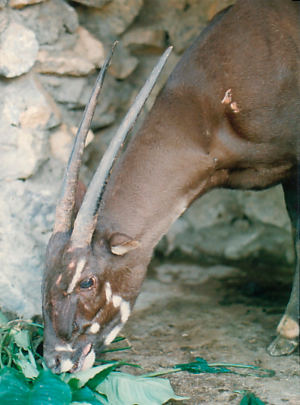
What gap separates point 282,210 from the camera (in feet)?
16.8

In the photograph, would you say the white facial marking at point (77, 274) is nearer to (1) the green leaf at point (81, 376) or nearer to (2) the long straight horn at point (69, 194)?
(2) the long straight horn at point (69, 194)

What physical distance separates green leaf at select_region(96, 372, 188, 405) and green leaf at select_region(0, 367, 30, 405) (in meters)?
0.43

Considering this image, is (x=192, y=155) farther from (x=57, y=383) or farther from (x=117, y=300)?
(x=57, y=383)

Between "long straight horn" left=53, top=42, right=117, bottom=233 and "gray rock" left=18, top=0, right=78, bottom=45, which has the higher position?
"gray rock" left=18, top=0, right=78, bottom=45

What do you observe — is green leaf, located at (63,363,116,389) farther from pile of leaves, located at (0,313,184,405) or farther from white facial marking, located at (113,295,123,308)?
white facial marking, located at (113,295,123,308)

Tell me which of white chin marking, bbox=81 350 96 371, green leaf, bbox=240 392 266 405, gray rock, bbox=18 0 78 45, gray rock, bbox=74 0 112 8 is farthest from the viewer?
gray rock, bbox=74 0 112 8

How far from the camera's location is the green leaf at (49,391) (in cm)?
279

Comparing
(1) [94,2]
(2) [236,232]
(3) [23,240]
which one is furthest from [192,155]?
(2) [236,232]

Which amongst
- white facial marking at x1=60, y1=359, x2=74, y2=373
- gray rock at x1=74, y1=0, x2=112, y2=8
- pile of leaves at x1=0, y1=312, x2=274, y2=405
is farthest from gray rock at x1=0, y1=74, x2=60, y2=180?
white facial marking at x1=60, y1=359, x2=74, y2=373

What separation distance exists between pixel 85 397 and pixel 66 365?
0.22 metres

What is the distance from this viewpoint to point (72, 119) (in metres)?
4.44

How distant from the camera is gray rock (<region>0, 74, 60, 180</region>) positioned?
3.93m

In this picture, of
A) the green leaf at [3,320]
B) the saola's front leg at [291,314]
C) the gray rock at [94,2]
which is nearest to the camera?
the green leaf at [3,320]

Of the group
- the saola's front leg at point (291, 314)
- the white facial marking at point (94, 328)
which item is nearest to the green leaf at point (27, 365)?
the white facial marking at point (94, 328)
